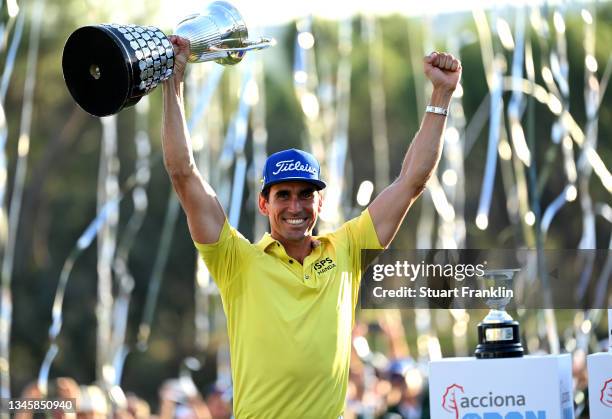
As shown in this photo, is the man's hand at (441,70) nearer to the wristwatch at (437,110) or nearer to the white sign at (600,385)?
the wristwatch at (437,110)

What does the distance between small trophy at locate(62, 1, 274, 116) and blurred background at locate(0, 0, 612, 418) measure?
5.52ft

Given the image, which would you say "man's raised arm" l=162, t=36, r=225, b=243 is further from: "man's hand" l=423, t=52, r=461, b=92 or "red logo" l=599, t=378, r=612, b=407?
"red logo" l=599, t=378, r=612, b=407

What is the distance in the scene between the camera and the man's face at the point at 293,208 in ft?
8.36

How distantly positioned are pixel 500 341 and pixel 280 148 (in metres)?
1.84

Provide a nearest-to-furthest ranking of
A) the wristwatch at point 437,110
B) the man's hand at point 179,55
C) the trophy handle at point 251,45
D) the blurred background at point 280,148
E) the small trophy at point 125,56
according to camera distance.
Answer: the small trophy at point 125,56, the man's hand at point 179,55, the trophy handle at point 251,45, the wristwatch at point 437,110, the blurred background at point 280,148

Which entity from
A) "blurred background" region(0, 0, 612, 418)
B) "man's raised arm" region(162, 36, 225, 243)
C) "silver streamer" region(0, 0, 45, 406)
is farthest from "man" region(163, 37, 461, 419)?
"silver streamer" region(0, 0, 45, 406)

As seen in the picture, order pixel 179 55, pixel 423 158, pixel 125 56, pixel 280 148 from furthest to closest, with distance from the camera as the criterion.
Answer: pixel 280 148
pixel 423 158
pixel 179 55
pixel 125 56

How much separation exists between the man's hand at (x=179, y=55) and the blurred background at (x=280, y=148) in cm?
179

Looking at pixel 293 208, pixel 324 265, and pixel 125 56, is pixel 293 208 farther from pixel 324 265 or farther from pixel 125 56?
pixel 125 56

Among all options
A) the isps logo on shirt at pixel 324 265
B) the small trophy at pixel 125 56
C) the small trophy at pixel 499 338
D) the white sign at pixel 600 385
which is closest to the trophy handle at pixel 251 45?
the small trophy at pixel 125 56

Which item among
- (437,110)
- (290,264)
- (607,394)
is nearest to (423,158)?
(437,110)

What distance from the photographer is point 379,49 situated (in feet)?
13.7

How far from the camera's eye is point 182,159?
2.40 meters

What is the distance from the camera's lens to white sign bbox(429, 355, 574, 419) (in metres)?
2.48
